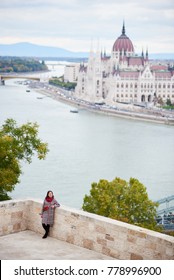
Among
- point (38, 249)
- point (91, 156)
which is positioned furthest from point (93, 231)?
point (91, 156)

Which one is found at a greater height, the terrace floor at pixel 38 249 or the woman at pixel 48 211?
the woman at pixel 48 211

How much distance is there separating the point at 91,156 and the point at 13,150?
8198 mm

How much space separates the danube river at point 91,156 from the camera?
8945 mm

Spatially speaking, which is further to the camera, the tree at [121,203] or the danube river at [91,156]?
the danube river at [91,156]

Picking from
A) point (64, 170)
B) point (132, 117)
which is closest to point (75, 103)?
point (132, 117)

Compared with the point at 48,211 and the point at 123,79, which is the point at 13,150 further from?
the point at 123,79

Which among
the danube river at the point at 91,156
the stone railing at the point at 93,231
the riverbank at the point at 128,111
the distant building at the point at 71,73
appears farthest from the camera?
the distant building at the point at 71,73

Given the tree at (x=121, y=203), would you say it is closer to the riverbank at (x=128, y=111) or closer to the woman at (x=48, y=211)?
the woman at (x=48, y=211)

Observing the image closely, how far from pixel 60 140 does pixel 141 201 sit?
931 centimetres

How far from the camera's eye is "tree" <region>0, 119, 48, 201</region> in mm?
4258

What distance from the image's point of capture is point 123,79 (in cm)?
3269

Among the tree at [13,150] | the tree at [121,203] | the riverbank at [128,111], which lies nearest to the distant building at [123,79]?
the riverbank at [128,111]

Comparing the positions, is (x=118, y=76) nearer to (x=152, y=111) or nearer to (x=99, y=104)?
(x=99, y=104)

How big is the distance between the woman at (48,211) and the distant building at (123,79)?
94.4 feet
